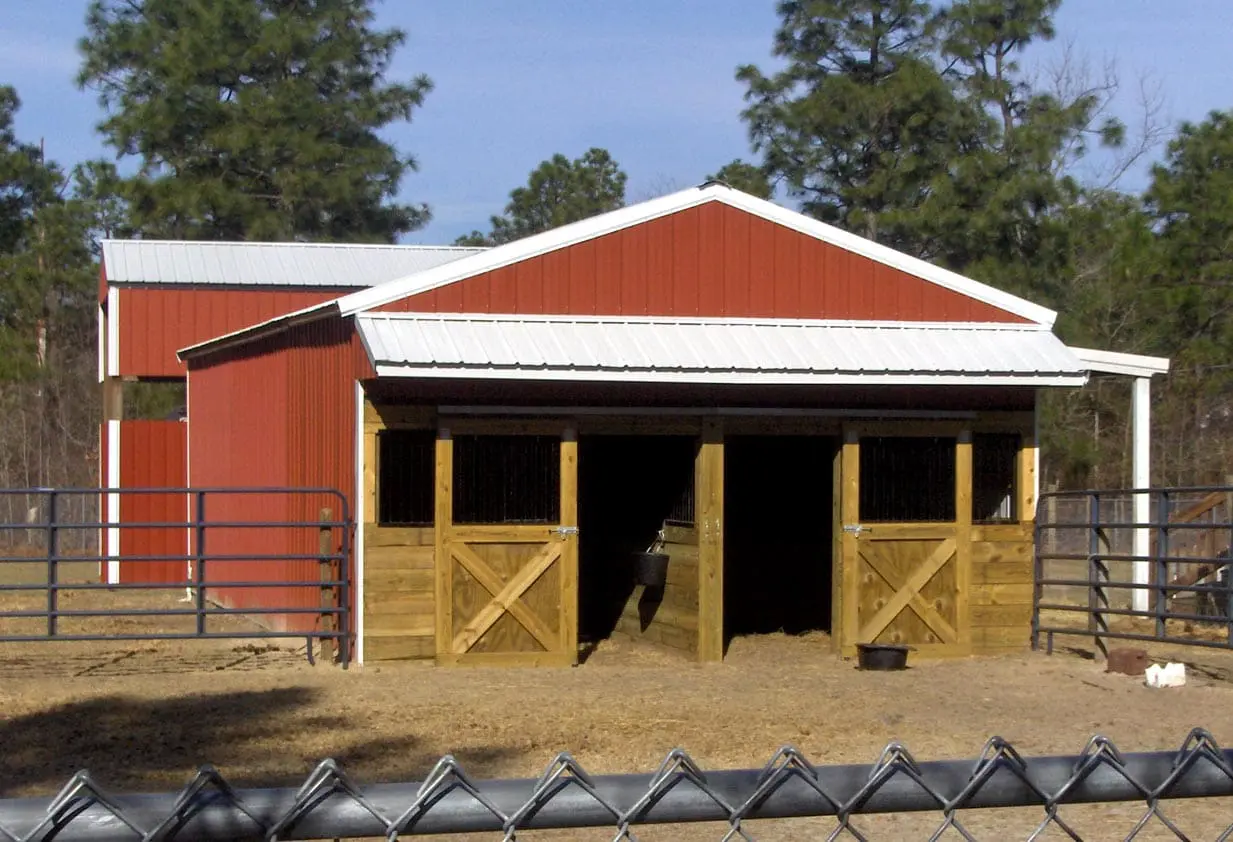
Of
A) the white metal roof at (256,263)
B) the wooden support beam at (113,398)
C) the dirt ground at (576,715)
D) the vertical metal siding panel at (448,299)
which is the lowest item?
the dirt ground at (576,715)

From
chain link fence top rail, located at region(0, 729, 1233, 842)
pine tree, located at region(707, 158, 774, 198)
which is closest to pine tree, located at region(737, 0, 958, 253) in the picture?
pine tree, located at region(707, 158, 774, 198)

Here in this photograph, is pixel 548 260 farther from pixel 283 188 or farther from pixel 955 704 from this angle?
pixel 283 188

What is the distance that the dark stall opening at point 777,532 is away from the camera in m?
17.3

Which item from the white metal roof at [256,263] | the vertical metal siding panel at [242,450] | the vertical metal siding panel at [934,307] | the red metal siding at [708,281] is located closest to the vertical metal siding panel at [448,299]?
the red metal siding at [708,281]

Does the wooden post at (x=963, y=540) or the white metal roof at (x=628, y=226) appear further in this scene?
the wooden post at (x=963, y=540)

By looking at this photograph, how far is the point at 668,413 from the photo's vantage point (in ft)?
46.3

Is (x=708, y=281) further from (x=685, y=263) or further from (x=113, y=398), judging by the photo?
(x=113, y=398)

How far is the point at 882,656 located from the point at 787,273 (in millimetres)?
3458

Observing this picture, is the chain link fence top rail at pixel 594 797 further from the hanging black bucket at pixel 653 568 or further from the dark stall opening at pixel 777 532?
the dark stall opening at pixel 777 532

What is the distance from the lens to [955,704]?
11.9 metres

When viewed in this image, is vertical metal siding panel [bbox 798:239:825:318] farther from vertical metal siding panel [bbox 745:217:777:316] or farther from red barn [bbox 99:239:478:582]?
red barn [bbox 99:239:478:582]

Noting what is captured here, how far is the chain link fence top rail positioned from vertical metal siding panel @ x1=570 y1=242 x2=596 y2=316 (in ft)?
37.7

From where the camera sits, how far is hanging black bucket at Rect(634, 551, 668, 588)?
14883 mm

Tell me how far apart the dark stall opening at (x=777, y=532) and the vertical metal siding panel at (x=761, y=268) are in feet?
9.65
